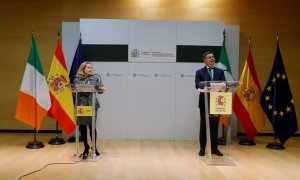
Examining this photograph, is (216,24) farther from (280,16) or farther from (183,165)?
(183,165)

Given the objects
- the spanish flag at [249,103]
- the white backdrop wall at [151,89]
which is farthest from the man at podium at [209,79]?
the white backdrop wall at [151,89]

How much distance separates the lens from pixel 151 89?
22.3 feet

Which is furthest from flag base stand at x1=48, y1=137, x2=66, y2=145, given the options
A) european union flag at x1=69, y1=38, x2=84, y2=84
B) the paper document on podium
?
the paper document on podium

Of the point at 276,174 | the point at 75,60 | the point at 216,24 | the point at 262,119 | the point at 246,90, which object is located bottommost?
the point at 276,174

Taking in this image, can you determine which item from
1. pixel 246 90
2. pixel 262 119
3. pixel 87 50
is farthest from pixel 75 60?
pixel 262 119

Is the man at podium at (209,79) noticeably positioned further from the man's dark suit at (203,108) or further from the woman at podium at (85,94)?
the woman at podium at (85,94)

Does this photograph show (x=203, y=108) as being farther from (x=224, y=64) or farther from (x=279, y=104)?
(x=279, y=104)

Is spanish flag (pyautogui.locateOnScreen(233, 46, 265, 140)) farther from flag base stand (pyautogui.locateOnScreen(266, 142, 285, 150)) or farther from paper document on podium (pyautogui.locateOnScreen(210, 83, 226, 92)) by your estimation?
paper document on podium (pyautogui.locateOnScreen(210, 83, 226, 92))

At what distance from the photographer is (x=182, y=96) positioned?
22.4ft

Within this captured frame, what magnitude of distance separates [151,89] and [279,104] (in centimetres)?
229

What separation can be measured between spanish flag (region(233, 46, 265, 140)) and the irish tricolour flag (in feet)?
10.8

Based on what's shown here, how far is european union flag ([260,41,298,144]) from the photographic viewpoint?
6.37m

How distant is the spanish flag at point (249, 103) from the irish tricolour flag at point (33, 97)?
330 cm

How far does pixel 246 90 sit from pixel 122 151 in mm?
2469
